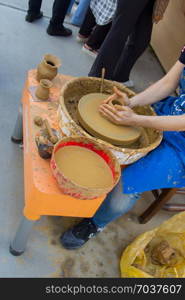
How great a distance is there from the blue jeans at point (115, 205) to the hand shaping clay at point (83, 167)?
23cm

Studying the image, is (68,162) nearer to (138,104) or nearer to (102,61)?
(138,104)

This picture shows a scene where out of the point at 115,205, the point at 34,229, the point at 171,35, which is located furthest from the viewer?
the point at 171,35

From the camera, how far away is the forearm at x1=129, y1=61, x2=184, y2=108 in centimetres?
156

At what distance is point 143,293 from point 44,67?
44.5 inches

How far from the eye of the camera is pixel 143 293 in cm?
134

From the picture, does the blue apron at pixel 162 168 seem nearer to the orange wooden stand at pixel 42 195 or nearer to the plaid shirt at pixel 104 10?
the orange wooden stand at pixel 42 195

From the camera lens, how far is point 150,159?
1391 millimetres

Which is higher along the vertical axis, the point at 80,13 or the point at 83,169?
the point at 83,169

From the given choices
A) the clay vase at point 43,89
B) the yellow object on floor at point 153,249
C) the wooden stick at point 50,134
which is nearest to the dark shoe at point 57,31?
the clay vase at point 43,89

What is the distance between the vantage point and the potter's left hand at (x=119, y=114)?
1.35 metres

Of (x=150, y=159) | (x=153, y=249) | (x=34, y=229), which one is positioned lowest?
(x=34, y=229)

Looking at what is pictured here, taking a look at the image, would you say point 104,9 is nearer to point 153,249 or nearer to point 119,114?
point 119,114

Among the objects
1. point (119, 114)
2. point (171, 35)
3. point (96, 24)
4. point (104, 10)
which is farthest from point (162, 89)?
point (171, 35)

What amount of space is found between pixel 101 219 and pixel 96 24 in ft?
6.62
